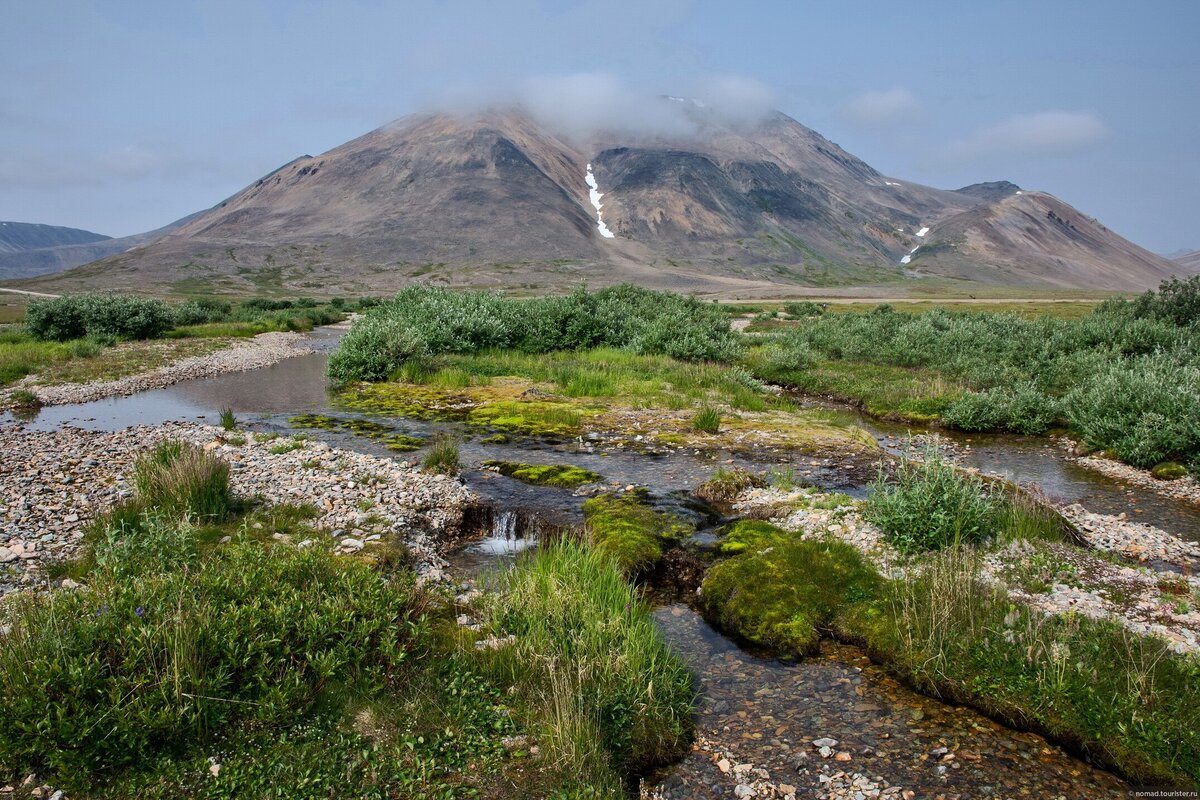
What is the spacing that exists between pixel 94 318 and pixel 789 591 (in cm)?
4939

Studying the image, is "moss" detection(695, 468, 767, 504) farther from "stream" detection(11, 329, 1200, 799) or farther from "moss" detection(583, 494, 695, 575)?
"moss" detection(583, 494, 695, 575)

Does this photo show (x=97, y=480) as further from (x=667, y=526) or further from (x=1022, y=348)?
(x=1022, y=348)

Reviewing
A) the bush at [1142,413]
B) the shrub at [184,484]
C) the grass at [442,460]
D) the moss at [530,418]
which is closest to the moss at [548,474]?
the grass at [442,460]

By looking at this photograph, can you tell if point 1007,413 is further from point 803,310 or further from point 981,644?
point 803,310

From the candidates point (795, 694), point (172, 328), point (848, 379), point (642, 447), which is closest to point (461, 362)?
point (642, 447)

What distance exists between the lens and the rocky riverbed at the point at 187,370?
2542 cm

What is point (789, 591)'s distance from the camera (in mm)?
9203

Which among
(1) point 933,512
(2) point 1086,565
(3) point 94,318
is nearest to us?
(2) point 1086,565

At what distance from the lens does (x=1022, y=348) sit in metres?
30.0

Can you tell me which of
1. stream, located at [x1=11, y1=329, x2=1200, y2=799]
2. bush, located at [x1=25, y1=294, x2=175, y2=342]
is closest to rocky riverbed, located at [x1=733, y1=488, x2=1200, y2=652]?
stream, located at [x1=11, y1=329, x2=1200, y2=799]

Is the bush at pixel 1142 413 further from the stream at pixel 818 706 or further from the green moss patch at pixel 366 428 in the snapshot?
the green moss patch at pixel 366 428

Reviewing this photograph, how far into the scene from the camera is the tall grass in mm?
6043

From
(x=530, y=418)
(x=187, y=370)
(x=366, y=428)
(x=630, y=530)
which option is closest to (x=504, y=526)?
(x=630, y=530)

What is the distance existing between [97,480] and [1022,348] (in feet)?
112
